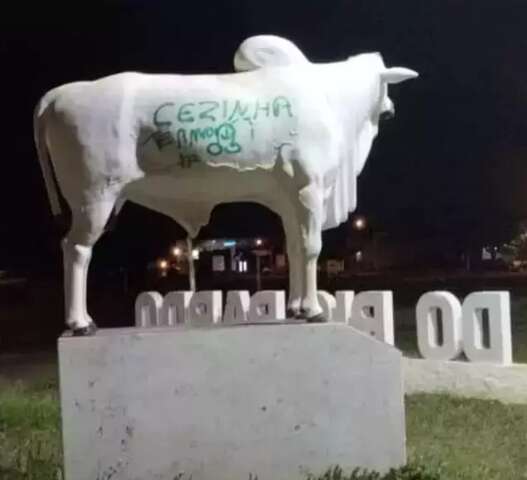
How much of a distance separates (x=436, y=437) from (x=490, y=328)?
7.14ft

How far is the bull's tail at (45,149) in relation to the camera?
5762 mm

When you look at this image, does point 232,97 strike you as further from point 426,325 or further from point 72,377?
point 426,325

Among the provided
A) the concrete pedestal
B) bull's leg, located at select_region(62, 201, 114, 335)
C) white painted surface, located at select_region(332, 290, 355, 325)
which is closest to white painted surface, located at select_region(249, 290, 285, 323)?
white painted surface, located at select_region(332, 290, 355, 325)

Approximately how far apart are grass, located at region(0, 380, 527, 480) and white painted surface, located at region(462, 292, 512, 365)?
55 centimetres

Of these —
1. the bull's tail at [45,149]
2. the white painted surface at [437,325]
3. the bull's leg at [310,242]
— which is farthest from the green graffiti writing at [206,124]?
the white painted surface at [437,325]

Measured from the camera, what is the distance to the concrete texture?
9680 millimetres

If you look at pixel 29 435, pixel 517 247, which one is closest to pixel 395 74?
pixel 29 435

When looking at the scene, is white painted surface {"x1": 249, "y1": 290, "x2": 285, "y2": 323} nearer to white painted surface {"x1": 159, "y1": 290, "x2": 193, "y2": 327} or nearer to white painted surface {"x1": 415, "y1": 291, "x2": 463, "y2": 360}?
white painted surface {"x1": 159, "y1": 290, "x2": 193, "y2": 327}

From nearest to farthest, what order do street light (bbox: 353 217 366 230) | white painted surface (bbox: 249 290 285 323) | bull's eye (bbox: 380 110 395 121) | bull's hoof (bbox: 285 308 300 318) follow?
1. bull's hoof (bbox: 285 308 300 318)
2. bull's eye (bbox: 380 110 395 121)
3. white painted surface (bbox: 249 290 285 323)
4. street light (bbox: 353 217 366 230)

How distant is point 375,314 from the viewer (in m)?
10.7

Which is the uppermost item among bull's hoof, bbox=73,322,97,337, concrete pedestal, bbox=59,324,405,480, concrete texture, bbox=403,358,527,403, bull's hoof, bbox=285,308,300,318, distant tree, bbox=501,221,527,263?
bull's hoof, bbox=73,322,97,337

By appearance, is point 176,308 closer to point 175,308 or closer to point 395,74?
point 175,308

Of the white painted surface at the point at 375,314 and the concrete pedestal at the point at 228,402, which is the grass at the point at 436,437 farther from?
the white painted surface at the point at 375,314

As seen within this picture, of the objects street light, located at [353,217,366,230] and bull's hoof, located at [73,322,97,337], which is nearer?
bull's hoof, located at [73,322,97,337]
